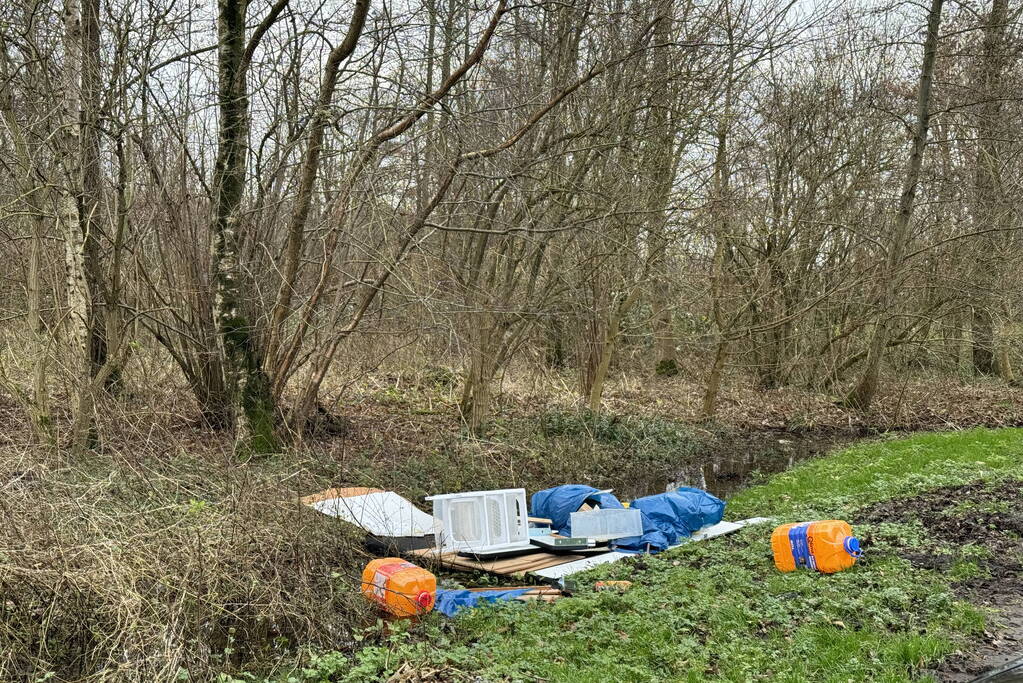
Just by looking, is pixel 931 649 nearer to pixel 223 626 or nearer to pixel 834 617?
pixel 834 617

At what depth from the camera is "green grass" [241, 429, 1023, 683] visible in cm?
511

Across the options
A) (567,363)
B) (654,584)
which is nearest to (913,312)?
(567,363)

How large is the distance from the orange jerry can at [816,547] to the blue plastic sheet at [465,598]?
212 centimetres

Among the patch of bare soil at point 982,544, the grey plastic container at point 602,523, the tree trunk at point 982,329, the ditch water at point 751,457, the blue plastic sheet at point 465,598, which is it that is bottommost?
the ditch water at point 751,457

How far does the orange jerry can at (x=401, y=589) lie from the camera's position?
641 centimetres

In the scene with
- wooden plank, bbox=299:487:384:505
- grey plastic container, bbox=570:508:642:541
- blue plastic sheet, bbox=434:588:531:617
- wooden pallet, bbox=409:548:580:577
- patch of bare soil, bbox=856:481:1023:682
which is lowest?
wooden pallet, bbox=409:548:580:577

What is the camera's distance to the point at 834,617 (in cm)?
576

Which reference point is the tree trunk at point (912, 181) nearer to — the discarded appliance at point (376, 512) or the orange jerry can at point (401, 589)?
the discarded appliance at point (376, 512)

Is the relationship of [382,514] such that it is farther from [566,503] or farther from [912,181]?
[912,181]

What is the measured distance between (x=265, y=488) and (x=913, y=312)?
51.2 ft

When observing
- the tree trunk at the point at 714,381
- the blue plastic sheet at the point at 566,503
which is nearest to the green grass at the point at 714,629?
the blue plastic sheet at the point at 566,503

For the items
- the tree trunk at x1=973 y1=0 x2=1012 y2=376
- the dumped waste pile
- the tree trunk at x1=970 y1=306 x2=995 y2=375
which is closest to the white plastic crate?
the dumped waste pile

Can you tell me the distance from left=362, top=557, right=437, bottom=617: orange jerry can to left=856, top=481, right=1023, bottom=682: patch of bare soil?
3386 millimetres

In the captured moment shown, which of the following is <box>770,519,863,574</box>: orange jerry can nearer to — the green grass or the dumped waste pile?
the dumped waste pile
